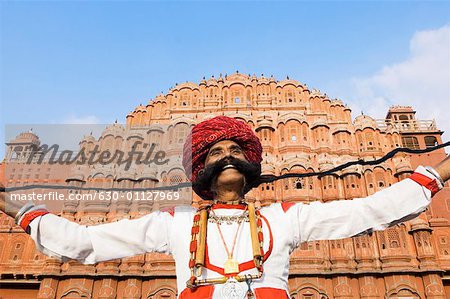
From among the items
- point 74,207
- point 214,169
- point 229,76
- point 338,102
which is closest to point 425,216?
point 338,102

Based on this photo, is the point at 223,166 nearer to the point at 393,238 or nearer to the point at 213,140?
the point at 213,140

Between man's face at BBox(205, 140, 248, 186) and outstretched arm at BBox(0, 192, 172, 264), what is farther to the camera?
man's face at BBox(205, 140, 248, 186)

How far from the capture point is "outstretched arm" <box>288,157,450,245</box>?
200 cm

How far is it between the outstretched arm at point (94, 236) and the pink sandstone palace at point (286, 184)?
486 inches

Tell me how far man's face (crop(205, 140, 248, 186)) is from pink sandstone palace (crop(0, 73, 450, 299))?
12.2 m

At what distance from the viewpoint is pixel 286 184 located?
1555cm

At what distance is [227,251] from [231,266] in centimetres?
9

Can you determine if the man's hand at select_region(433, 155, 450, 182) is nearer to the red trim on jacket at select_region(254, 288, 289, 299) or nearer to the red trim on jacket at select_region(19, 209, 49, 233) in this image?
the red trim on jacket at select_region(254, 288, 289, 299)

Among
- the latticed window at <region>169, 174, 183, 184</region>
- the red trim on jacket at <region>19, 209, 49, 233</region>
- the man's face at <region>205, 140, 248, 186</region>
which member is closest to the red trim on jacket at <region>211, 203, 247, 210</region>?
the man's face at <region>205, 140, 248, 186</region>

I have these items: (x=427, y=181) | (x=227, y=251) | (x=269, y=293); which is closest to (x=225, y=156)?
(x=227, y=251)

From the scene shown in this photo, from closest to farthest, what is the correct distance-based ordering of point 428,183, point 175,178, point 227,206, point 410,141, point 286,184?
point 428,183 < point 227,206 < point 286,184 < point 175,178 < point 410,141

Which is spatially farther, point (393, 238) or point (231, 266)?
point (393, 238)

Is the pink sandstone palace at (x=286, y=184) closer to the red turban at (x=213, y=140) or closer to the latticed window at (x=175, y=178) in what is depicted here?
the latticed window at (x=175, y=178)

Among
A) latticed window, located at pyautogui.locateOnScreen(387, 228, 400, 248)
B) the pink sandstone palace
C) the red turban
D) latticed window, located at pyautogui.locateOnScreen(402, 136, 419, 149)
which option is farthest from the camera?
latticed window, located at pyautogui.locateOnScreen(402, 136, 419, 149)
